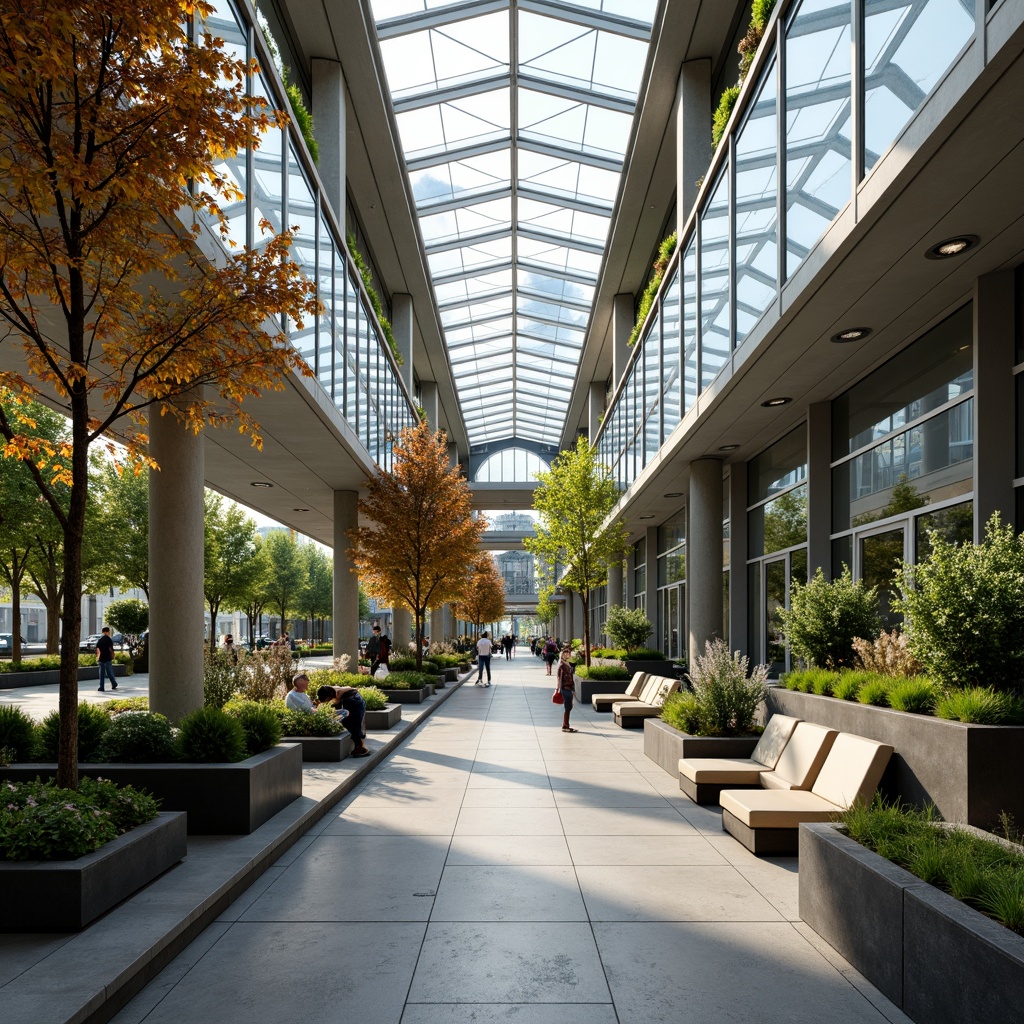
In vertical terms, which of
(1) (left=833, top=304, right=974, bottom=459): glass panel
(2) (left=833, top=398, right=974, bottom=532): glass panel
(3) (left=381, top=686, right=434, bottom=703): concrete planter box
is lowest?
(3) (left=381, top=686, right=434, bottom=703): concrete planter box

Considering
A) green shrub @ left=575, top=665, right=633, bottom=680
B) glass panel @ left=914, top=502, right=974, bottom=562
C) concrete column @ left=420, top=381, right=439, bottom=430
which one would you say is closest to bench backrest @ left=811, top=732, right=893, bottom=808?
glass panel @ left=914, top=502, right=974, bottom=562

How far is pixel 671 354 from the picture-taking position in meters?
18.9

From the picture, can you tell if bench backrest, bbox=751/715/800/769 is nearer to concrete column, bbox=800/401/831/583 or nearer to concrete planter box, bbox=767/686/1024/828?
concrete planter box, bbox=767/686/1024/828

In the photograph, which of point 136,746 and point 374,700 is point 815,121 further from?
point 374,700

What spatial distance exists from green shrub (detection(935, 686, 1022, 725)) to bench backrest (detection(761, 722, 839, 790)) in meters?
1.49

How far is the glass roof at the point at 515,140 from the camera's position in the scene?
18.3 metres

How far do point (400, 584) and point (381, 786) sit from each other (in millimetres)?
13510

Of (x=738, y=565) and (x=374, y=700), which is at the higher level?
(x=738, y=565)

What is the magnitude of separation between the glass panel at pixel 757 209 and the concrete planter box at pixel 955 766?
5.94m

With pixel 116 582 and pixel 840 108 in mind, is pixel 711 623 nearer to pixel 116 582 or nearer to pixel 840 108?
pixel 840 108

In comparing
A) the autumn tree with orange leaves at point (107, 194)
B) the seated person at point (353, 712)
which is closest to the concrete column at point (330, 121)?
the seated person at point (353, 712)

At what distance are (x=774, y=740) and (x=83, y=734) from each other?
6915mm

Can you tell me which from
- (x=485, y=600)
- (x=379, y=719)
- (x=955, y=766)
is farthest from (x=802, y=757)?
(x=485, y=600)

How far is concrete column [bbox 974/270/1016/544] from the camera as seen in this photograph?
352 inches
